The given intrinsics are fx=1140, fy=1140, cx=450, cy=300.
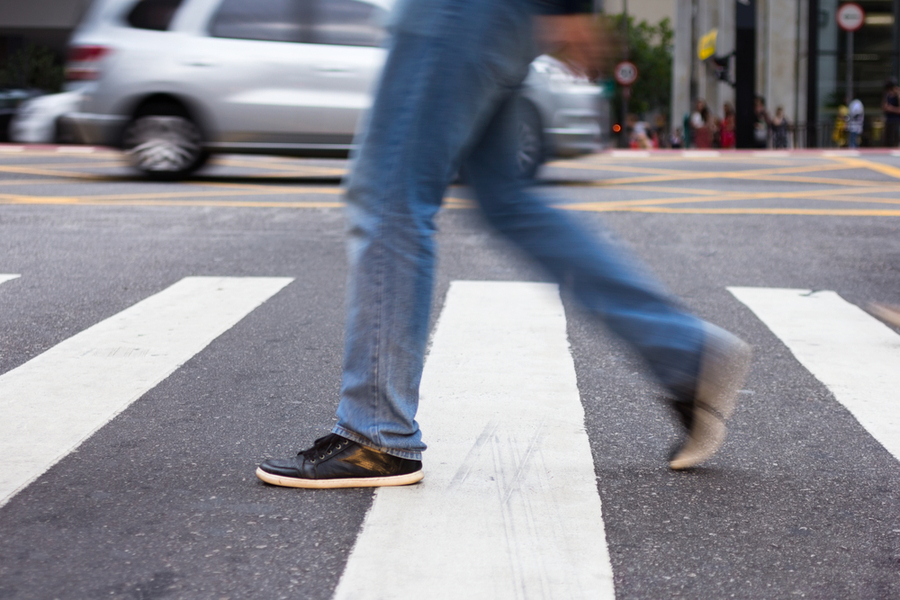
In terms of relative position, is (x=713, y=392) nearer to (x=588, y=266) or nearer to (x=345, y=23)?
(x=588, y=266)

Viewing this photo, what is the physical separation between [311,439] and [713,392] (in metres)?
0.98

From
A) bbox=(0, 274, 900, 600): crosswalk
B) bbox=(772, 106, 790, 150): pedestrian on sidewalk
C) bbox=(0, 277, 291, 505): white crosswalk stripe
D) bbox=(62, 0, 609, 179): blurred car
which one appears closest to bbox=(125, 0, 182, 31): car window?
bbox=(62, 0, 609, 179): blurred car

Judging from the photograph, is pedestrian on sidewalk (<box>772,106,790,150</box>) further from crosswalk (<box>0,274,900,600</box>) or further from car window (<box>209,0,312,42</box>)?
crosswalk (<box>0,274,900,600</box>)

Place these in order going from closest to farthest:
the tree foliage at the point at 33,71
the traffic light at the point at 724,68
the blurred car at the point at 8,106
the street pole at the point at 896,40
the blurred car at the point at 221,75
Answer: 1. the blurred car at the point at 221,75
2. the blurred car at the point at 8,106
3. the street pole at the point at 896,40
4. the traffic light at the point at 724,68
5. the tree foliage at the point at 33,71

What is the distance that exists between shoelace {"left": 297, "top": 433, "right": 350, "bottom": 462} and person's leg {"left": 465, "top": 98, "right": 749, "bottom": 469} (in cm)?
56

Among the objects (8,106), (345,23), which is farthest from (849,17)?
(345,23)

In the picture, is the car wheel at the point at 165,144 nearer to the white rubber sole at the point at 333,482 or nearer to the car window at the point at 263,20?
the car window at the point at 263,20

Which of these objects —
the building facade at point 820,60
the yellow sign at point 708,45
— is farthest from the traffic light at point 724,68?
the yellow sign at point 708,45

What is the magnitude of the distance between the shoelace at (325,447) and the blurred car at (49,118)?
816cm

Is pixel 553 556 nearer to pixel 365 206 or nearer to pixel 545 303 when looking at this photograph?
pixel 365 206

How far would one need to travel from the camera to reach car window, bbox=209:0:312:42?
9.83 metres

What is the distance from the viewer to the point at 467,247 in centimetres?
655

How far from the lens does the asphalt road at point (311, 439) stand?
1.97 meters

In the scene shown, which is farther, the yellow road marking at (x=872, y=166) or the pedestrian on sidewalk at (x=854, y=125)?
the pedestrian on sidewalk at (x=854, y=125)
